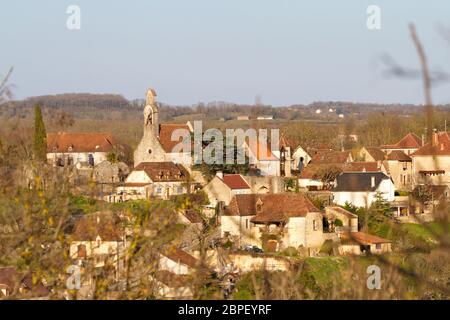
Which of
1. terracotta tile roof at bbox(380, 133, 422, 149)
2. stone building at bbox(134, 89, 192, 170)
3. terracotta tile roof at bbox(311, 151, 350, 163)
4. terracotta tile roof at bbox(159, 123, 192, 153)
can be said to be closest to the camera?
stone building at bbox(134, 89, 192, 170)

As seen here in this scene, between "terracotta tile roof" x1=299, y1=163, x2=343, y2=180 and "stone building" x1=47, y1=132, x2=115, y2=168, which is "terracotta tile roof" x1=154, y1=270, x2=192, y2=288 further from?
"stone building" x1=47, y1=132, x2=115, y2=168

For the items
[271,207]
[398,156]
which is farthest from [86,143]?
[271,207]

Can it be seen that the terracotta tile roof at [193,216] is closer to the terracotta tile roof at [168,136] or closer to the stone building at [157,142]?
the stone building at [157,142]

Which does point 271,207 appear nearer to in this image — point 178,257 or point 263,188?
point 263,188

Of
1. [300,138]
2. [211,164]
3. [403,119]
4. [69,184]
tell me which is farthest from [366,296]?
[403,119]

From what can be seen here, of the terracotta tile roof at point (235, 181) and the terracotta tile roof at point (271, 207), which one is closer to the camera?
the terracotta tile roof at point (271, 207)

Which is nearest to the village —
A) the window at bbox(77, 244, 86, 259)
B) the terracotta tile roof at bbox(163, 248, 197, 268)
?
the terracotta tile roof at bbox(163, 248, 197, 268)

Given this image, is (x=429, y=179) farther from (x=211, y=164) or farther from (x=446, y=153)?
(x=211, y=164)

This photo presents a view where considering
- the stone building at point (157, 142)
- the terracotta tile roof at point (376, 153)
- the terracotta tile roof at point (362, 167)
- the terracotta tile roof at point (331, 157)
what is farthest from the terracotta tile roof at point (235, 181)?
the terracotta tile roof at point (376, 153)
